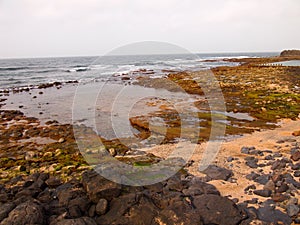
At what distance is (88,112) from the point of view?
764 inches

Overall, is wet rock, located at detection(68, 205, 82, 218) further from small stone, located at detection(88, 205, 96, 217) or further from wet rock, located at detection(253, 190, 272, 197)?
wet rock, located at detection(253, 190, 272, 197)

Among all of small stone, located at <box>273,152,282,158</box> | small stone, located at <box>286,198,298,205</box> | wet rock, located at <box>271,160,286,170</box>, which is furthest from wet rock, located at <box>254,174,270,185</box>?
small stone, located at <box>273,152,282,158</box>

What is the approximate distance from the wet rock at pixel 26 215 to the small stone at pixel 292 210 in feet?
18.7

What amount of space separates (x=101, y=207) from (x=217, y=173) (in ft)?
13.2

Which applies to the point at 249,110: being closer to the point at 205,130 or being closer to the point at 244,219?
the point at 205,130

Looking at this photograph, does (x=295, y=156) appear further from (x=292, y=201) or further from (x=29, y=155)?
(x=29, y=155)

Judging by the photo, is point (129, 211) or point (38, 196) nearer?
point (129, 211)

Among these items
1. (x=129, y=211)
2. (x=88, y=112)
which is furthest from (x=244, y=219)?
(x=88, y=112)

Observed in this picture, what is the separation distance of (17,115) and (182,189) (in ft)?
51.9

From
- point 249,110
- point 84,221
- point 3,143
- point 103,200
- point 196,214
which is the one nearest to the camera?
point 84,221

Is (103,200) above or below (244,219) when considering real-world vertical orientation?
above

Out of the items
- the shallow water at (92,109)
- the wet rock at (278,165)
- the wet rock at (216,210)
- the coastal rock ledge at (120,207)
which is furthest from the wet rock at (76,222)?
the shallow water at (92,109)

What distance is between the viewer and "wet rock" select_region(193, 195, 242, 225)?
584 centimetres

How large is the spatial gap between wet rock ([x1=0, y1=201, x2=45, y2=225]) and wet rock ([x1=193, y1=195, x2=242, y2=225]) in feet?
11.9
